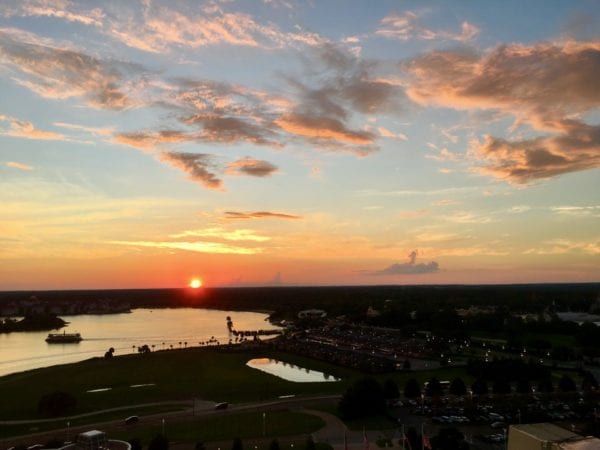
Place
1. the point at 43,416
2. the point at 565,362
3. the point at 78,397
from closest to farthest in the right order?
the point at 43,416 < the point at 78,397 < the point at 565,362

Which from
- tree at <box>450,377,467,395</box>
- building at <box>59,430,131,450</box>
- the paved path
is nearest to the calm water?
the paved path

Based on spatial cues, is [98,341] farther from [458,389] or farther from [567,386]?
[567,386]

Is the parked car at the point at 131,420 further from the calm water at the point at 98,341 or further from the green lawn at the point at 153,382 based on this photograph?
the calm water at the point at 98,341

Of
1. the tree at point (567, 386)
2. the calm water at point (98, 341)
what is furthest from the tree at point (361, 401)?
the calm water at point (98, 341)

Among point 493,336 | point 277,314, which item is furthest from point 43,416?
point 277,314

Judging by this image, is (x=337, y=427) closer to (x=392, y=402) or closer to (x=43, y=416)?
(x=392, y=402)

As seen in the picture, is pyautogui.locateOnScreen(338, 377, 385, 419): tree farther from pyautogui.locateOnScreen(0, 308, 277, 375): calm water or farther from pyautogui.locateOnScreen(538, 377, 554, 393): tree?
pyautogui.locateOnScreen(0, 308, 277, 375): calm water
